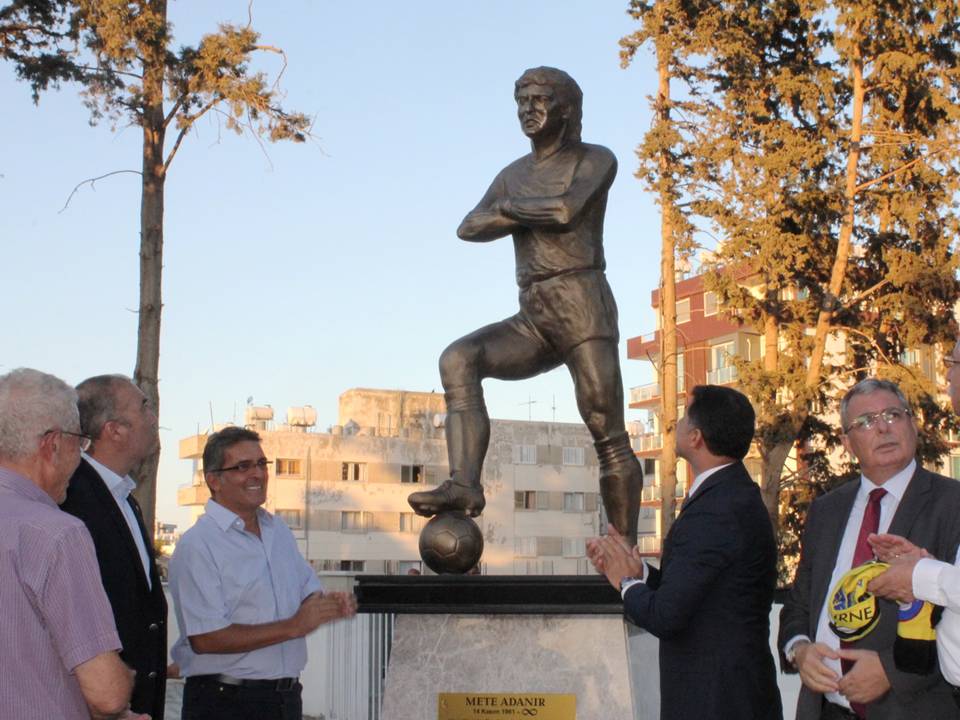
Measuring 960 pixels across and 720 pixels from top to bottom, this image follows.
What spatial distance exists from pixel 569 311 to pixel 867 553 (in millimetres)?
2048

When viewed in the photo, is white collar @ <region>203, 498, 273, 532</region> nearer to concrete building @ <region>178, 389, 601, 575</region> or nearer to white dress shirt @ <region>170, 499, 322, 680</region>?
white dress shirt @ <region>170, 499, 322, 680</region>

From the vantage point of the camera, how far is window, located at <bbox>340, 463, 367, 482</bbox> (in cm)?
5528

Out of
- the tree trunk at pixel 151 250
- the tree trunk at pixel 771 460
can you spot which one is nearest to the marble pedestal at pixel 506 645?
the tree trunk at pixel 151 250

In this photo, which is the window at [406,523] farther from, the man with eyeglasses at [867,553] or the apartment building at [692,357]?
the man with eyeglasses at [867,553]

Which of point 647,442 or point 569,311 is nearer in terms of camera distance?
point 569,311

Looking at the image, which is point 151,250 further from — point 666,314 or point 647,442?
point 647,442

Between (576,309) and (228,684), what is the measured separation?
2.26 meters

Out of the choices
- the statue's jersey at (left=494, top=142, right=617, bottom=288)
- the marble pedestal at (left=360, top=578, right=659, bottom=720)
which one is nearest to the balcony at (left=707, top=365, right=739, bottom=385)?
the statue's jersey at (left=494, top=142, right=617, bottom=288)

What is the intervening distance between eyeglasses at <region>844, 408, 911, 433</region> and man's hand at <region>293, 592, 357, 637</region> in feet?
6.66

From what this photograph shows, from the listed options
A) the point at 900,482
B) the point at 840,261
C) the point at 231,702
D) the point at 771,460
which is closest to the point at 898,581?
the point at 900,482

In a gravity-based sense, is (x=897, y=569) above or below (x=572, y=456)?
below

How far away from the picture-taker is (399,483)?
185ft

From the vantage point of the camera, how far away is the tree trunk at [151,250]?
13.8 m

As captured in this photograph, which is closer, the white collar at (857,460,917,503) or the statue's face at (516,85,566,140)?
the white collar at (857,460,917,503)
